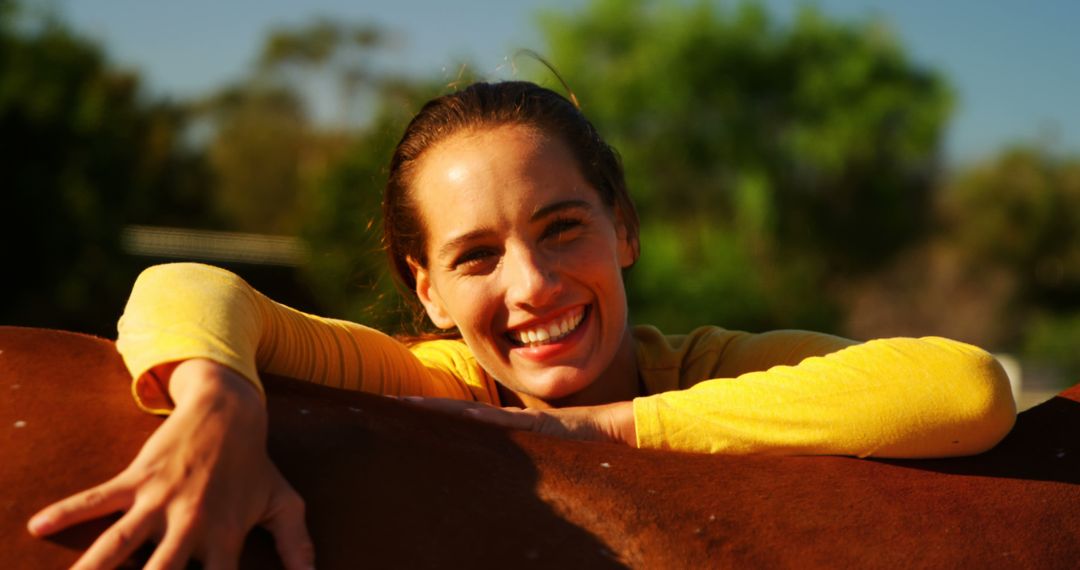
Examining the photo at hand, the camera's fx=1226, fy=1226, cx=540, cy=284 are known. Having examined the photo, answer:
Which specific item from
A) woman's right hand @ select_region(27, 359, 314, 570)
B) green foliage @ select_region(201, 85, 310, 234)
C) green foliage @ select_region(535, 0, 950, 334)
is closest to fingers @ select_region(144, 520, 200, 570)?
woman's right hand @ select_region(27, 359, 314, 570)

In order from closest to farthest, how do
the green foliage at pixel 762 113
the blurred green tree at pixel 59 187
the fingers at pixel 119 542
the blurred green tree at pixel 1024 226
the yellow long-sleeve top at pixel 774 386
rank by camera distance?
1. the fingers at pixel 119 542
2. the yellow long-sleeve top at pixel 774 386
3. the blurred green tree at pixel 59 187
4. the green foliage at pixel 762 113
5. the blurred green tree at pixel 1024 226

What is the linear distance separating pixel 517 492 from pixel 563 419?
0.95 ft

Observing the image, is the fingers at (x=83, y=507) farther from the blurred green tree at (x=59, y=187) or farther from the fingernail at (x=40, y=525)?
the blurred green tree at (x=59, y=187)

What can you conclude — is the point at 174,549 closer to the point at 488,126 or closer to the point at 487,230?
the point at 487,230

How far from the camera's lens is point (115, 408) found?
1.20 m

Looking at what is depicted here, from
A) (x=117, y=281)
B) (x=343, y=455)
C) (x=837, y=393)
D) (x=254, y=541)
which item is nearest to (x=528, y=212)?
(x=837, y=393)

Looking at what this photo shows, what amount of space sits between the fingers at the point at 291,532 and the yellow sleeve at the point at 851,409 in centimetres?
51

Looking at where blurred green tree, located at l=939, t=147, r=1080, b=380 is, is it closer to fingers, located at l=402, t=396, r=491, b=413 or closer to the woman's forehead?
the woman's forehead

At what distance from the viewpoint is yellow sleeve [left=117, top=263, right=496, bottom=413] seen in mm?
1218

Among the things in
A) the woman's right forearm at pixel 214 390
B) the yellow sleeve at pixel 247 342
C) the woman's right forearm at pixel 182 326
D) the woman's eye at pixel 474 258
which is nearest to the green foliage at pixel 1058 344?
the woman's eye at pixel 474 258

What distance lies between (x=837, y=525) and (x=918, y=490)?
0.47ft

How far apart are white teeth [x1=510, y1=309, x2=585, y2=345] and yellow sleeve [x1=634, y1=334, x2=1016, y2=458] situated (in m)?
0.38

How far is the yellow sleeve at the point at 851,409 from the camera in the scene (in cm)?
146

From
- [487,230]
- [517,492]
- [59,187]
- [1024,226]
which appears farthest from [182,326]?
[1024,226]
